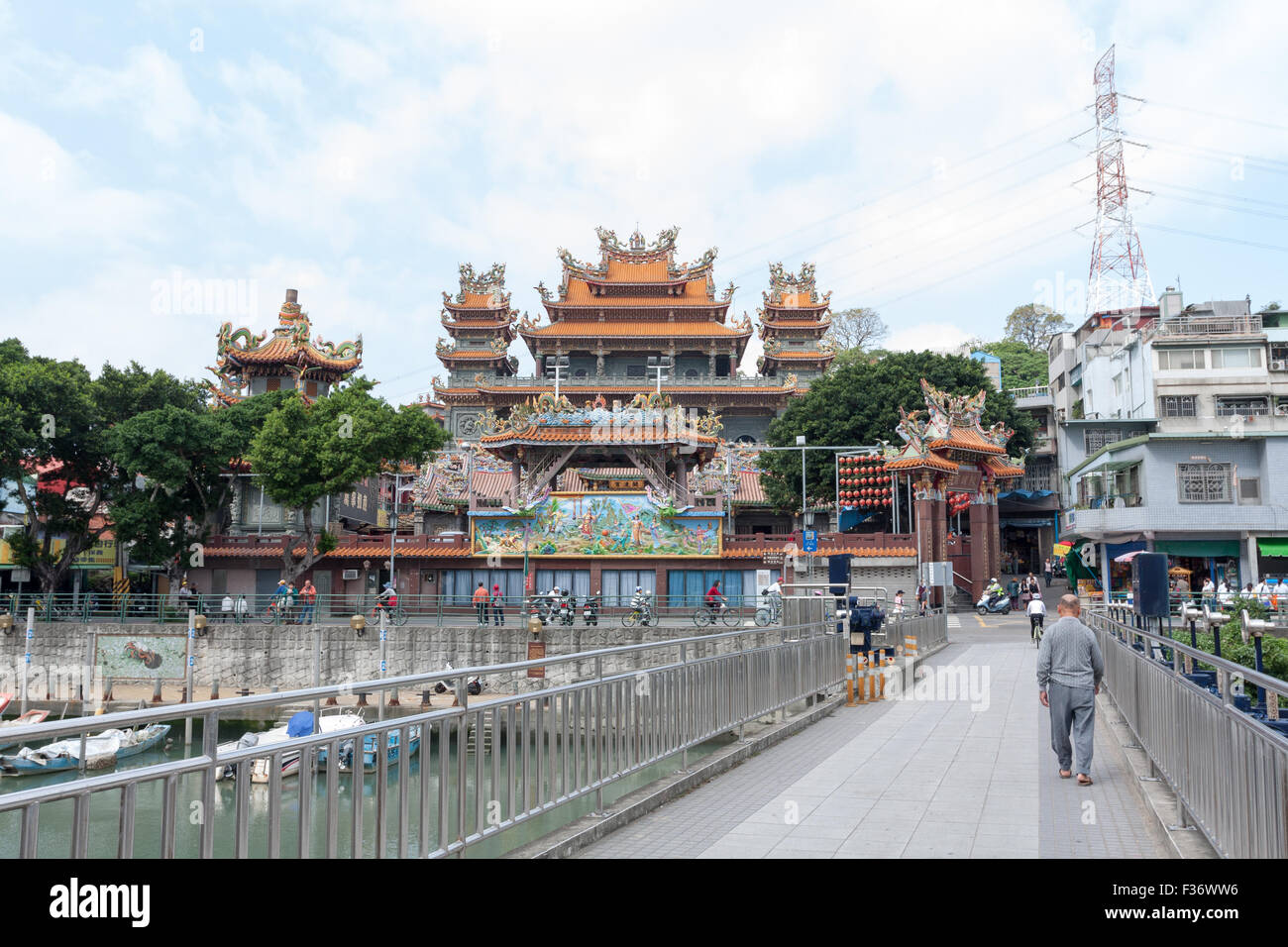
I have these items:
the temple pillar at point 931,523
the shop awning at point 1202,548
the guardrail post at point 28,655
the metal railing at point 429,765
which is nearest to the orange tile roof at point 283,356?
the guardrail post at point 28,655

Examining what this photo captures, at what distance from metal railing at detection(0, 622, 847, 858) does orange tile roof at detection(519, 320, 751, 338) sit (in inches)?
2064

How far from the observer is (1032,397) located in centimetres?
6306

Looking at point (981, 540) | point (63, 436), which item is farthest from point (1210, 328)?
point (63, 436)

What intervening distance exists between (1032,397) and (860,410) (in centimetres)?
2146

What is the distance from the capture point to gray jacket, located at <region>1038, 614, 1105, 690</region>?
8742 millimetres

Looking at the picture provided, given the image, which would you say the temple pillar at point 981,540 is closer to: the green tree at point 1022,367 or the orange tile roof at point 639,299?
the orange tile roof at point 639,299

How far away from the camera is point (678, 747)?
8977mm

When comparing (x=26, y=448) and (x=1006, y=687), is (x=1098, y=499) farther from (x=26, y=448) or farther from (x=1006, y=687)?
(x=26, y=448)

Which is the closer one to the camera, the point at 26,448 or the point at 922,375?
the point at 26,448

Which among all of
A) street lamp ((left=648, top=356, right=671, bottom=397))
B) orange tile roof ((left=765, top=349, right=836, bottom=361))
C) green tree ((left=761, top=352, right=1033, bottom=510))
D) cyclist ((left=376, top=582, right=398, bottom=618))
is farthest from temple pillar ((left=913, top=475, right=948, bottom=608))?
orange tile roof ((left=765, top=349, right=836, bottom=361))

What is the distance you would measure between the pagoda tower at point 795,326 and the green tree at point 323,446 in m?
33.0

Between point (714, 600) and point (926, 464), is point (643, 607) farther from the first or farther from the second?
point (926, 464)
